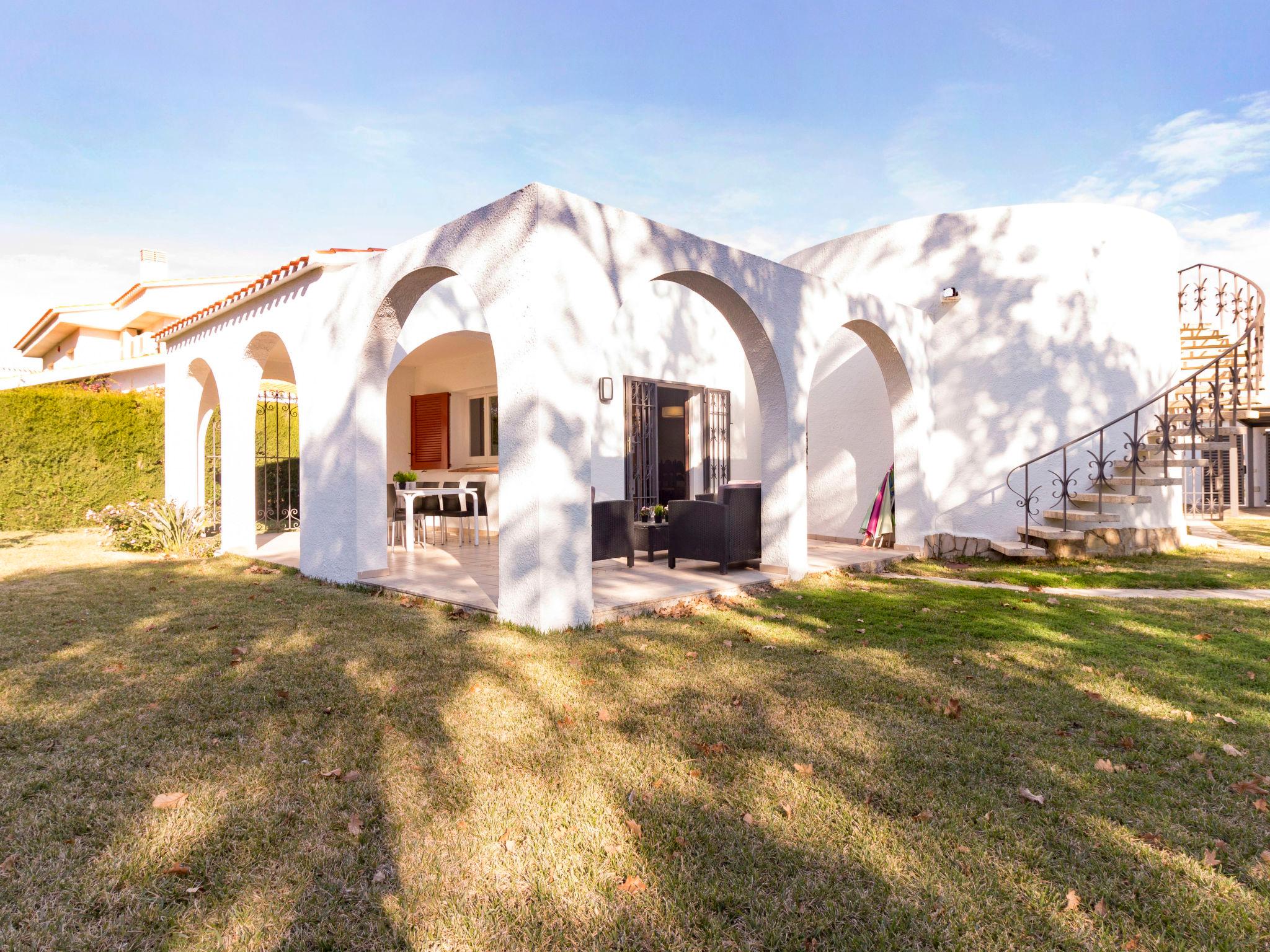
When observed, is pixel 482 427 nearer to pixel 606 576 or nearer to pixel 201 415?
pixel 201 415

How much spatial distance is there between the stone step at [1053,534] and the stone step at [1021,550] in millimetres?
132

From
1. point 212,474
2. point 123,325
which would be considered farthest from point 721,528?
point 123,325

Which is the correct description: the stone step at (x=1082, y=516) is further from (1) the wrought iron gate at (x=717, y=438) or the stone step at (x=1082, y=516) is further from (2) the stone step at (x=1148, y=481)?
(1) the wrought iron gate at (x=717, y=438)

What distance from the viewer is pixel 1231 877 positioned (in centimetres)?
196

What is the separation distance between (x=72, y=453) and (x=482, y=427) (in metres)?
6.66

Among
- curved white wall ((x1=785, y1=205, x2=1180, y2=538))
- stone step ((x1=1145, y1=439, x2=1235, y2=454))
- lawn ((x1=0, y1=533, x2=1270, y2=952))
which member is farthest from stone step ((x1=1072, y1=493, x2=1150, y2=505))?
lawn ((x1=0, y1=533, x2=1270, y2=952))

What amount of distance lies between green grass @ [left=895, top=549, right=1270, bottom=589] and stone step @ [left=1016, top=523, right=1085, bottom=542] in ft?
0.91

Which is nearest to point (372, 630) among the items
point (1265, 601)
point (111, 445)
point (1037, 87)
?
point (1265, 601)

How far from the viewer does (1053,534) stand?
26.6 feet

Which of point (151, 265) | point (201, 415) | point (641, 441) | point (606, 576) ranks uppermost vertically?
point (151, 265)

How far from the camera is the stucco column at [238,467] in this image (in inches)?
333

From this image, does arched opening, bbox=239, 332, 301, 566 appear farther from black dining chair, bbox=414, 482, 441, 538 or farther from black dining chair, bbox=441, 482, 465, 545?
black dining chair, bbox=441, 482, 465, 545

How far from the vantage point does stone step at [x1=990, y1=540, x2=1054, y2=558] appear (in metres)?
8.16

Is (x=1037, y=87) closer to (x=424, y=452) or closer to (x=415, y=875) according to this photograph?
(x=424, y=452)
